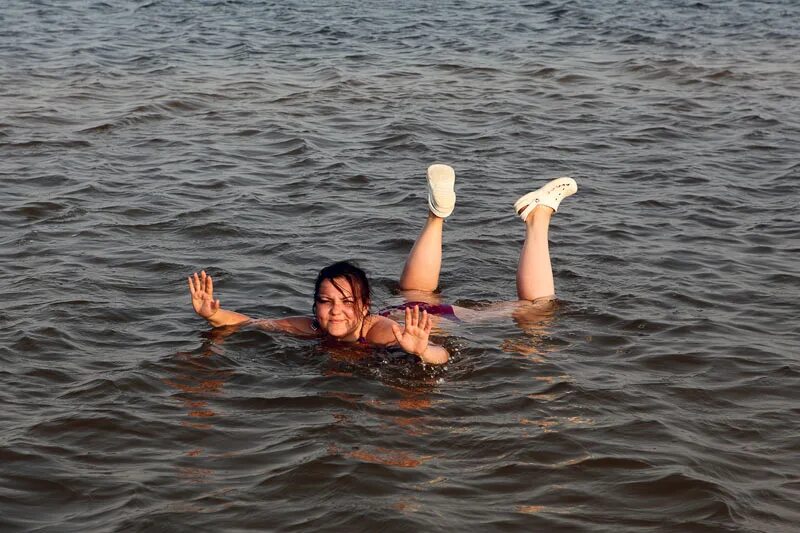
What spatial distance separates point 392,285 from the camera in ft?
27.7

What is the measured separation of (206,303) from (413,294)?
169 centimetres

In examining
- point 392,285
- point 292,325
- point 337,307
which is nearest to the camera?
point 337,307

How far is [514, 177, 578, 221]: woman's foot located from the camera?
8188mm

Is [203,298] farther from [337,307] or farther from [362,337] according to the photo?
[362,337]

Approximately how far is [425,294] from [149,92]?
7.59 metres

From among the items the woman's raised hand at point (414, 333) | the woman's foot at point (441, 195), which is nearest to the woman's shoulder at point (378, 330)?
the woman's raised hand at point (414, 333)

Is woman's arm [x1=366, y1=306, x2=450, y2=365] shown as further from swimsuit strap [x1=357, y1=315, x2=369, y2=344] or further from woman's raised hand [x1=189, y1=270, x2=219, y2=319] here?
woman's raised hand [x1=189, y1=270, x2=219, y2=319]

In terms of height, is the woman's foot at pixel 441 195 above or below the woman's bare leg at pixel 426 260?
above

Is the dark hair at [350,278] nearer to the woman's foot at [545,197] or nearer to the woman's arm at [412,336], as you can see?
the woman's arm at [412,336]

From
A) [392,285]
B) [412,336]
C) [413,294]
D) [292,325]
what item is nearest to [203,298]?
[292,325]

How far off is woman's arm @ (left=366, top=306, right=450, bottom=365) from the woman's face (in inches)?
7.2

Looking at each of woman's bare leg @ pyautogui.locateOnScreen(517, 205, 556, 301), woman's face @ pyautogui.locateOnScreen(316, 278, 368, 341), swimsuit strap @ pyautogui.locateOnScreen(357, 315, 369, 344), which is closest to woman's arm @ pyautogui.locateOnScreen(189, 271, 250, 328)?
woman's face @ pyautogui.locateOnScreen(316, 278, 368, 341)

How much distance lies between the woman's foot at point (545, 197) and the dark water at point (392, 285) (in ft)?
2.20

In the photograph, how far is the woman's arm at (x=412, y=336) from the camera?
6.30 m
